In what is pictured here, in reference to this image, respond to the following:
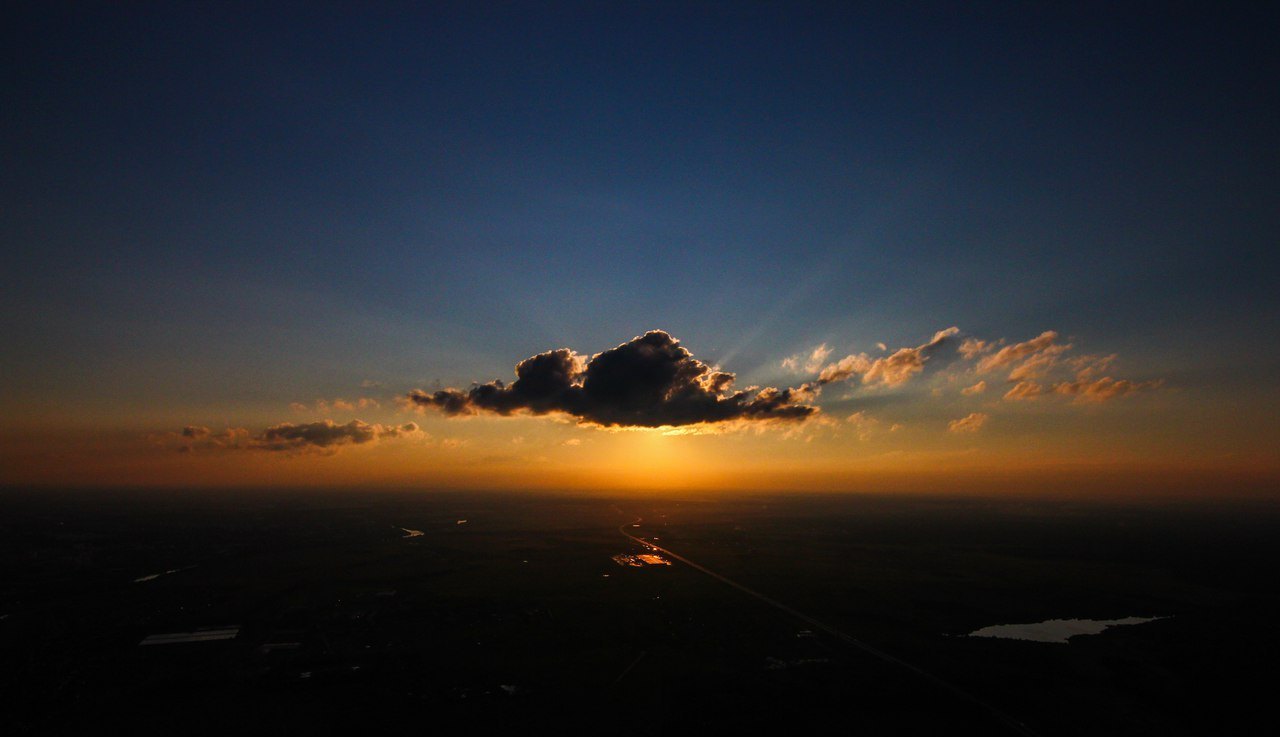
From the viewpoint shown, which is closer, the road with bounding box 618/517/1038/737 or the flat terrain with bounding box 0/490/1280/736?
the road with bounding box 618/517/1038/737

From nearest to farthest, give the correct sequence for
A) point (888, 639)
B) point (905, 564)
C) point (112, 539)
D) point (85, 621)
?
point (888, 639)
point (85, 621)
point (905, 564)
point (112, 539)

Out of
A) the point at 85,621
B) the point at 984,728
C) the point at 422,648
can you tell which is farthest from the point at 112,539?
the point at 984,728

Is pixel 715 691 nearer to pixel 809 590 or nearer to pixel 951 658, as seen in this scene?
pixel 951 658

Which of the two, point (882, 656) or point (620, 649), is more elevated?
point (620, 649)

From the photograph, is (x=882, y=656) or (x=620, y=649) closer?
(x=882, y=656)

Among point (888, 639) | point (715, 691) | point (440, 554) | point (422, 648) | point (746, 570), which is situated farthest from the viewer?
point (440, 554)

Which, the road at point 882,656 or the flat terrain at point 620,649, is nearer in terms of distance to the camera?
the road at point 882,656

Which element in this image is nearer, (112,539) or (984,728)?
(984,728)
